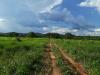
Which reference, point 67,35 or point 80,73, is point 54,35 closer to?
point 67,35

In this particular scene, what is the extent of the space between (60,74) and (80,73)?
1.47 metres

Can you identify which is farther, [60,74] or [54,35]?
[54,35]

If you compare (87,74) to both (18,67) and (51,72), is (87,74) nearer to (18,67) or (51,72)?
(51,72)

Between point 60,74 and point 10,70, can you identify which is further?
point 60,74

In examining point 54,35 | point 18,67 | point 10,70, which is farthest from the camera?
point 54,35

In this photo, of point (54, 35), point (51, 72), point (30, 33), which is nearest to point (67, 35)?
point (54, 35)

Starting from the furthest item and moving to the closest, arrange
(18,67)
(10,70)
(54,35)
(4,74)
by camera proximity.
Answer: (54,35), (18,67), (10,70), (4,74)

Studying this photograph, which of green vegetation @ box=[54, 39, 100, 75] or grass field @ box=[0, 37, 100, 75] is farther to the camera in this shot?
green vegetation @ box=[54, 39, 100, 75]

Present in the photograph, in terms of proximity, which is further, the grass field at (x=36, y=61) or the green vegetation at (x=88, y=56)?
the green vegetation at (x=88, y=56)

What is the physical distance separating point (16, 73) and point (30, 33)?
170 meters

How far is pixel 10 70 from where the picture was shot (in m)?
16.0

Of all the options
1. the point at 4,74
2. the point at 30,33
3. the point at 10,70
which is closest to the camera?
the point at 4,74

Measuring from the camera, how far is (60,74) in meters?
17.3

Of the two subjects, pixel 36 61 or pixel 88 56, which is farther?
pixel 88 56
